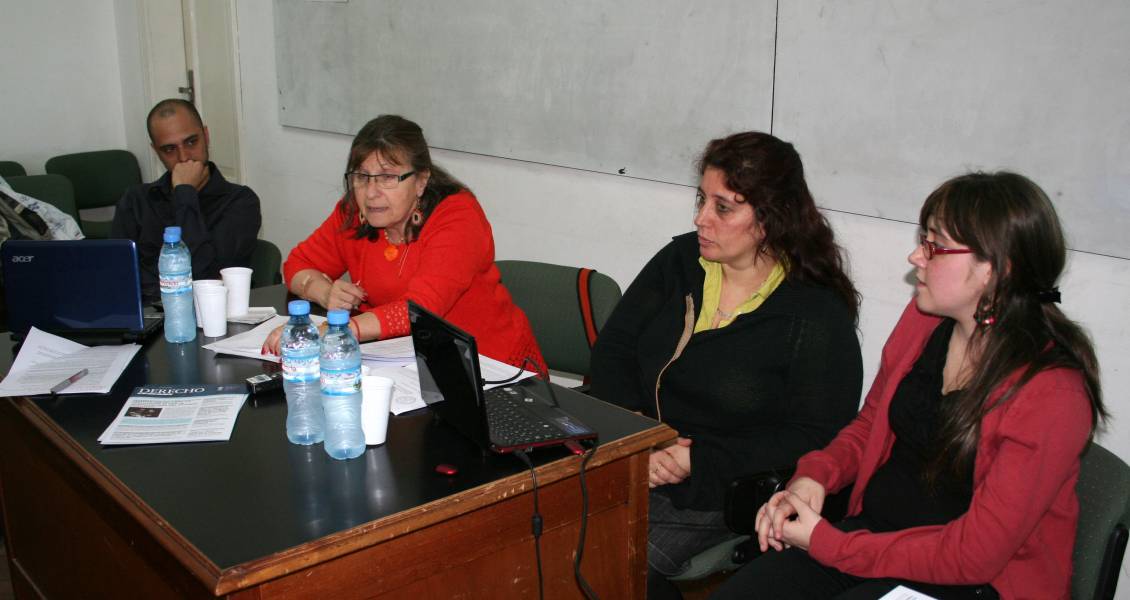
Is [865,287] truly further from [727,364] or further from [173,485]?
[173,485]

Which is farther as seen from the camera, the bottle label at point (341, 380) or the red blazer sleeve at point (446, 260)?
the red blazer sleeve at point (446, 260)

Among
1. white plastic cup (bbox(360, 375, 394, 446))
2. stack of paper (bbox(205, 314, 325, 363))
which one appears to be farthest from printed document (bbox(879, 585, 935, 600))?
stack of paper (bbox(205, 314, 325, 363))

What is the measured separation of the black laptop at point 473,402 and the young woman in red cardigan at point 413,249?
522 millimetres

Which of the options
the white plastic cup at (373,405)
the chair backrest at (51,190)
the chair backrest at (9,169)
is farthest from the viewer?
the chair backrest at (9,169)

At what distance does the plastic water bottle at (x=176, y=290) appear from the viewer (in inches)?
83.9

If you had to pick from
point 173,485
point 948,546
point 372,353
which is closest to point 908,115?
point 948,546

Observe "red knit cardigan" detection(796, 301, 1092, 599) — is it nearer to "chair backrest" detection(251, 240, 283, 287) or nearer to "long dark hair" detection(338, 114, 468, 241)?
Result: "long dark hair" detection(338, 114, 468, 241)

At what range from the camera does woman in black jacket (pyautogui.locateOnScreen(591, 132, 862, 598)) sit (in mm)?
1953

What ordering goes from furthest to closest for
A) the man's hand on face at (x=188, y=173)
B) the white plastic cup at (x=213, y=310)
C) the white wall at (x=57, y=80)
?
the white wall at (x=57, y=80), the man's hand on face at (x=188, y=173), the white plastic cup at (x=213, y=310)

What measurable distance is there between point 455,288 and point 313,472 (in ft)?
2.87

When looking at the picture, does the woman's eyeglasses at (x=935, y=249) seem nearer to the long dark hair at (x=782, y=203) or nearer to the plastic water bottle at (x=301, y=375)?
the long dark hair at (x=782, y=203)

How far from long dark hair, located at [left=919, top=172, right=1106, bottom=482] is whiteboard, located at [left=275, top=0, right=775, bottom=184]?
113 cm

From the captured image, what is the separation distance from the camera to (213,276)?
315 cm

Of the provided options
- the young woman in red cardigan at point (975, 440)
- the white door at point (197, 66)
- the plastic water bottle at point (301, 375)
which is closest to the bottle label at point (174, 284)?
the plastic water bottle at point (301, 375)
